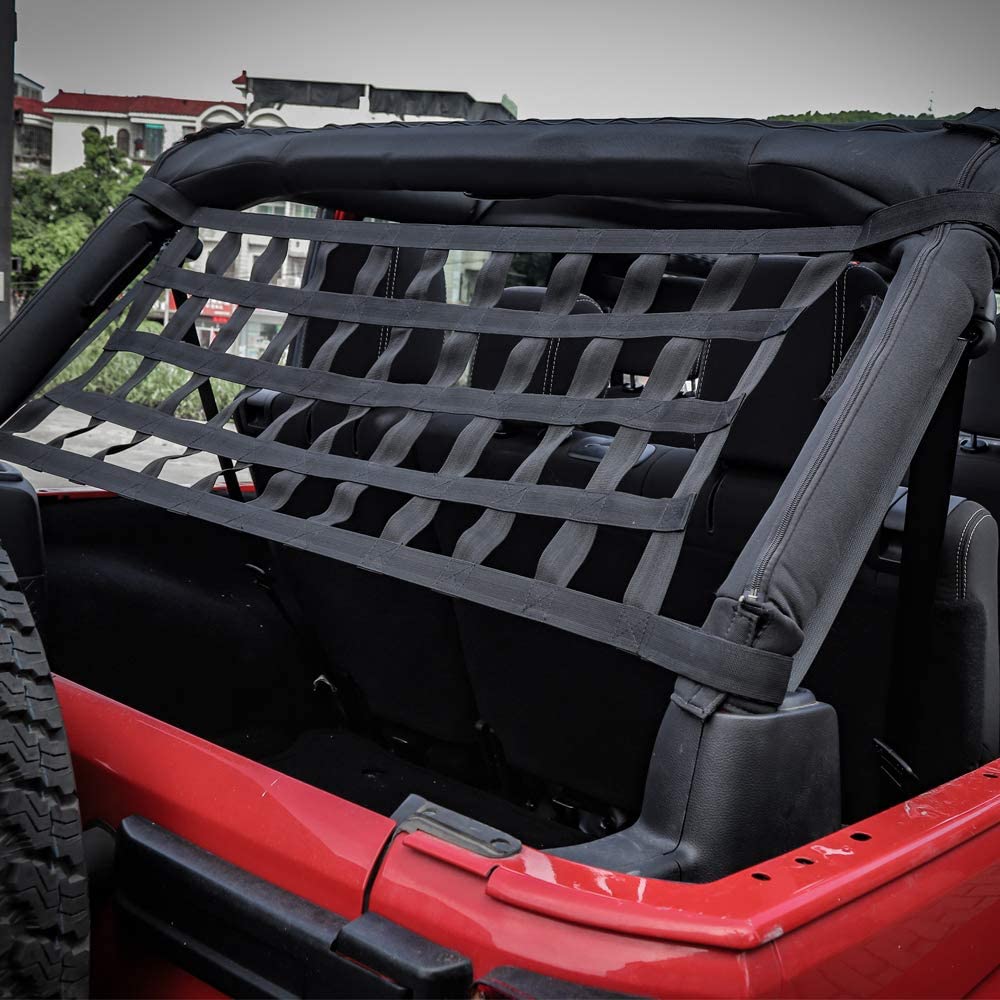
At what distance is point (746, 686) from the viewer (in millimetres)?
1453

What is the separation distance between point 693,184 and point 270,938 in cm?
143

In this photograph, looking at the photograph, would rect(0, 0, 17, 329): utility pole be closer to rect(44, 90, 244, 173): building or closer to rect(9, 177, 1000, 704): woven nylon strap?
rect(9, 177, 1000, 704): woven nylon strap

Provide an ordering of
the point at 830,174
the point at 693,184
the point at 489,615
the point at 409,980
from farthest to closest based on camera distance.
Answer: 1. the point at 489,615
2. the point at 693,184
3. the point at 830,174
4. the point at 409,980

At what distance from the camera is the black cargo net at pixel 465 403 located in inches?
67.4

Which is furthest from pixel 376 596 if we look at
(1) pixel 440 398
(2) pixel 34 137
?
(2) pixel 34 137

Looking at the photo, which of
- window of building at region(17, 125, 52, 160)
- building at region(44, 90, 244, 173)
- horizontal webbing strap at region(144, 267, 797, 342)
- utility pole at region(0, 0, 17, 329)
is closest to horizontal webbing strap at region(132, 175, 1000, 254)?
horizontal webbing strap at region(144, 267, 797, 342)

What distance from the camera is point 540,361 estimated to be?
2656 mm

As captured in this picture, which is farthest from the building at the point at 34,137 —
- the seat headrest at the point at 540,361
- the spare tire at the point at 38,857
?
the spare tire at the point at 38,857

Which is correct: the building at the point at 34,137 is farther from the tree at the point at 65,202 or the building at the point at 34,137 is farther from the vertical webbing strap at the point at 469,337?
the vertical webbing strap at the point at 469,337

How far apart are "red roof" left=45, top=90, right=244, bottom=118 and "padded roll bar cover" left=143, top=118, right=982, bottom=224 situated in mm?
67526

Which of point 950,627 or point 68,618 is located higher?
point 950,627

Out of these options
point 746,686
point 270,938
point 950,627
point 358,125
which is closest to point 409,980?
point 270,938

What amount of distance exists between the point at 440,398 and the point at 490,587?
0.49 metres

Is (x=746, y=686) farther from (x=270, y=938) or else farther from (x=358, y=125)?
(x=358, y=125)
